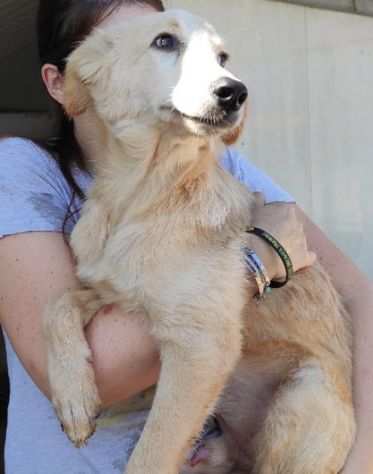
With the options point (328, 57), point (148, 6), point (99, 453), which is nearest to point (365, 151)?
point (328, 57)

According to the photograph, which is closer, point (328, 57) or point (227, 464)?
point (227, 464)

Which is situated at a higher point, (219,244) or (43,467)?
(219,244)

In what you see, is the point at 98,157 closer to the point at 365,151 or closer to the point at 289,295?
the point at 289,295

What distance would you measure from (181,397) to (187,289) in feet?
0.81

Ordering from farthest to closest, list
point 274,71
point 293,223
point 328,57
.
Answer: point 328,57 → point 274,71 → point 293,223

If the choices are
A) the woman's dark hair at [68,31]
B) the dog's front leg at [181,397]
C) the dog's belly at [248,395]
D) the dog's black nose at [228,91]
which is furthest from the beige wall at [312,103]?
the dog's front leg at [181,397]

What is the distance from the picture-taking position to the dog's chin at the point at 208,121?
199 cm

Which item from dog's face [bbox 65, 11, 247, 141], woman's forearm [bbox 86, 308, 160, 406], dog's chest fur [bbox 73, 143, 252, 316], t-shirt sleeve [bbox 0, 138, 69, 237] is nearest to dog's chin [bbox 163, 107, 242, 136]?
dog's face [bbox 65, 11, 247, 141]

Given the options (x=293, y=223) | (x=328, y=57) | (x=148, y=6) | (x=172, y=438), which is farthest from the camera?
(x=328, y=57)

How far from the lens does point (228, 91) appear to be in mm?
1960

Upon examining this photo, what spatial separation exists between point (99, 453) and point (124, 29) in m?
1.11

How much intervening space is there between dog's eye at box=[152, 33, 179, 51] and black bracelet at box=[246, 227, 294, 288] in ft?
1.70

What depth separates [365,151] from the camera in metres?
4.97

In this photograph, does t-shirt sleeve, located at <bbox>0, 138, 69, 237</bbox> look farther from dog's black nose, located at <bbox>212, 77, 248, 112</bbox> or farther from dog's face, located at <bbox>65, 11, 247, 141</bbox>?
dog's black nose, located at <bbox>212, 77, 248, 112</bbox>
